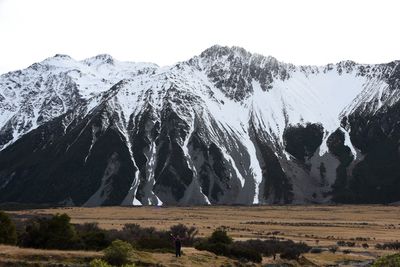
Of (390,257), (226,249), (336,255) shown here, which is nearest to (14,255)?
(226,249)

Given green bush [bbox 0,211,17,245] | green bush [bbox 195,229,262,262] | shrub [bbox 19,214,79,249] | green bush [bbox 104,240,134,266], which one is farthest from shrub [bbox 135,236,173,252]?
green bush [bbox 104,240,134,266]

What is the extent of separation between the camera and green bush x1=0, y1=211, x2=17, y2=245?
52.4 m

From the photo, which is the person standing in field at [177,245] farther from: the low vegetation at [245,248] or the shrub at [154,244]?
the low vegetation at [245,248]

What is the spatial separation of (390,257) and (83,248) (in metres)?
27.6

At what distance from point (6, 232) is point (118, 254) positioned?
51.1ft

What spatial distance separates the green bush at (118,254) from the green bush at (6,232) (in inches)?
517

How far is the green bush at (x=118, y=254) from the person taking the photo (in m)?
42.6

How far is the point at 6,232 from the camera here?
53188 millimetres

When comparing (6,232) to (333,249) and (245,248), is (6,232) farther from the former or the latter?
(333,249)

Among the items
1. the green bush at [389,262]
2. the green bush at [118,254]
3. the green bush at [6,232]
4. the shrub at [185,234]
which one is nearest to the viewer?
the green bush at [389,262]

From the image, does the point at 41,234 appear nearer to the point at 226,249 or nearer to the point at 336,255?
the point at 226,249

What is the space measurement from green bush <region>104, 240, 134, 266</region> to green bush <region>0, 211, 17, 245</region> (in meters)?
13.1

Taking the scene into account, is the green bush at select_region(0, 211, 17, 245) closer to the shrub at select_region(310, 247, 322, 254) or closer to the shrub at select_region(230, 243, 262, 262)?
the shrub at select_region(230, 243, 262, 262)

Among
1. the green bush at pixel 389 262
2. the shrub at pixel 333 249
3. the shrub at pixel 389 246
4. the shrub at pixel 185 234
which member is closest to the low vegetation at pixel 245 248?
the shrub at pixel 333 249
